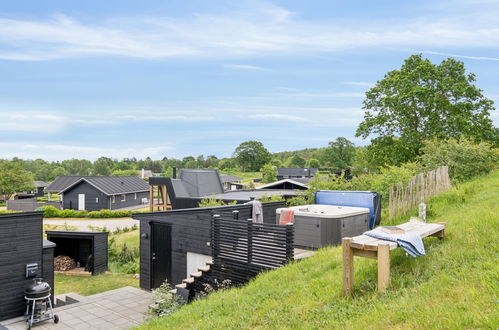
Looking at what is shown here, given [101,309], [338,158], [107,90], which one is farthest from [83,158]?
[101,309]

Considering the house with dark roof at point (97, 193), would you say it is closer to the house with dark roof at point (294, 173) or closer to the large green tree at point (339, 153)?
the house with dark roof at point (294, 173)

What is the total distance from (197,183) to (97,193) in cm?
1723

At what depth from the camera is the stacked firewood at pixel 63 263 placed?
1535cm

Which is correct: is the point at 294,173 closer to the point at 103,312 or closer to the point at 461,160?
the point at 461,160

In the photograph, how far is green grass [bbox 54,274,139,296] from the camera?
12.6 meters

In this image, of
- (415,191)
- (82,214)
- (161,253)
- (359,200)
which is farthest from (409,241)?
(82,214)

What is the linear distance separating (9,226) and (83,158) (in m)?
83.2

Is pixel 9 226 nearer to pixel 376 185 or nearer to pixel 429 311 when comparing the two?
pixel 429 311

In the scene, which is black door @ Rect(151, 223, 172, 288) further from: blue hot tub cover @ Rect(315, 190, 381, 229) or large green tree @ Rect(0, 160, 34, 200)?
large green tree @ Rect(0, 160, 34, 200)

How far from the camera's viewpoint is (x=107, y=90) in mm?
23266

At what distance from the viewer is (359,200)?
10352 mm

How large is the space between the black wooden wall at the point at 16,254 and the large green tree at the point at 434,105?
21358 mm

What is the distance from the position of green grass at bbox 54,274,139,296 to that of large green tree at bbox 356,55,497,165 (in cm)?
1874

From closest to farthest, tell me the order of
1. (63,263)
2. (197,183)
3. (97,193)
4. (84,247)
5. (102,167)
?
(63,263) → (84,247) → (197,183) → (97,193) → (102,167)
